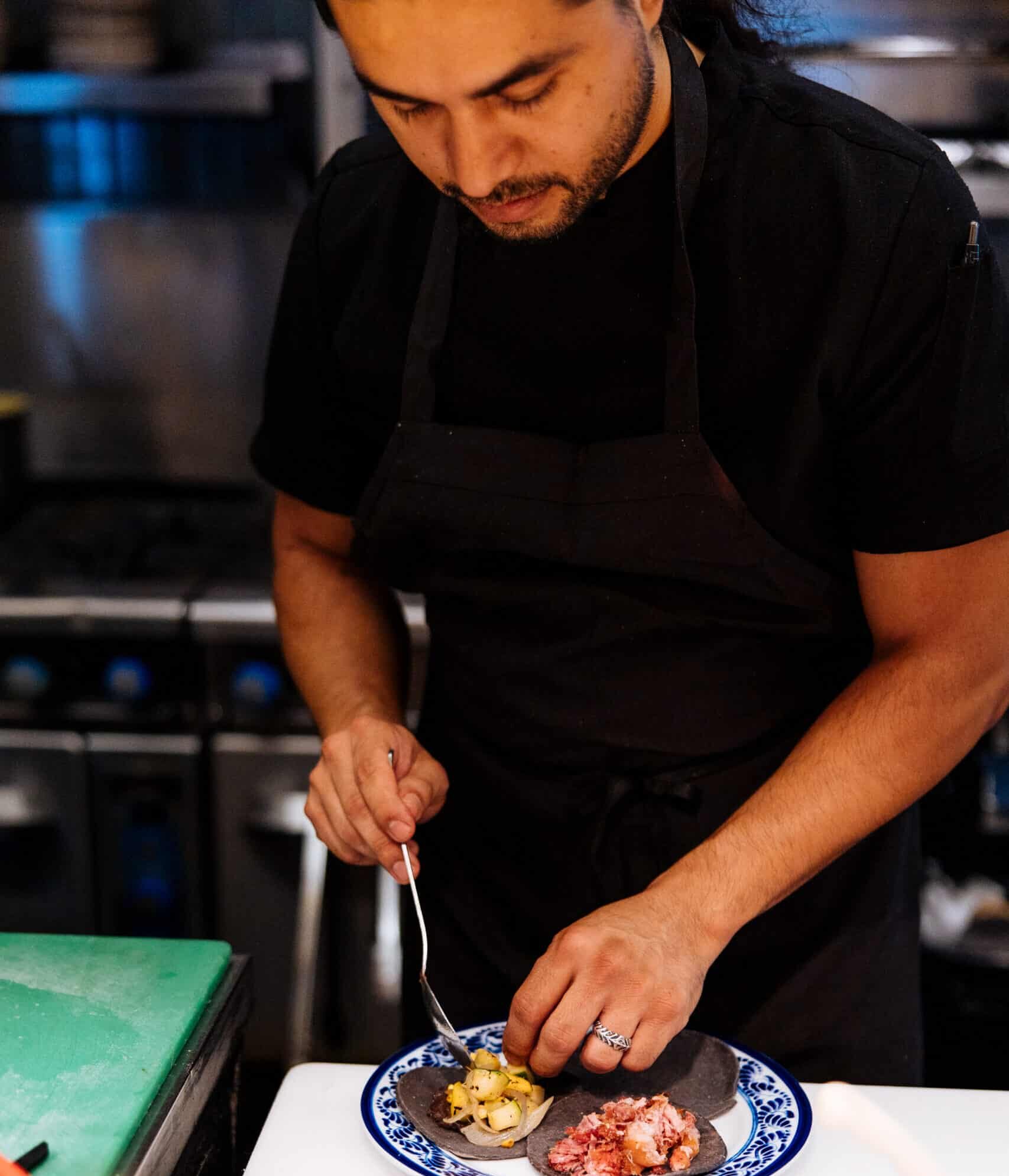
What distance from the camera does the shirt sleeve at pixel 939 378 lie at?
1098 millimetres

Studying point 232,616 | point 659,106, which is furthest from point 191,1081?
point 232,616

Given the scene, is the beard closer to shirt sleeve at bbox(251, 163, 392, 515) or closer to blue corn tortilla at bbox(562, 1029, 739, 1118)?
shirt sleeve at bbox(251, 163, 392, 515)

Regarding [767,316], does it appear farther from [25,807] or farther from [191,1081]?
[25,807]

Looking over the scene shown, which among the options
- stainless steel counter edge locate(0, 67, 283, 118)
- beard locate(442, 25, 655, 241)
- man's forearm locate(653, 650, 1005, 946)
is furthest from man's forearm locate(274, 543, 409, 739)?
stainless steel counter edge locate(0, 67, 283, 118)

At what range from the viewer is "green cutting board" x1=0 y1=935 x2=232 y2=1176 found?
0.91 m

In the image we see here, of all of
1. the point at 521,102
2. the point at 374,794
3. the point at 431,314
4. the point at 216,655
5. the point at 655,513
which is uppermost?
the point at 521,102

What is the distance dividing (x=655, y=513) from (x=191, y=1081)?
0.57 metres

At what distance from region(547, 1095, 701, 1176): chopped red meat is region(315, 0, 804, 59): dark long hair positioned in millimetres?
866

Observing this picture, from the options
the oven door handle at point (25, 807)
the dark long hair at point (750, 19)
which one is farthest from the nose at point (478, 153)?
the oven door handle at point (25, 807)

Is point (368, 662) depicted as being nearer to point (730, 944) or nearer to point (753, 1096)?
point (730, 944)

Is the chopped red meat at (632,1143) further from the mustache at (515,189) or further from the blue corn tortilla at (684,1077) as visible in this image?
the mustache at (515,189)

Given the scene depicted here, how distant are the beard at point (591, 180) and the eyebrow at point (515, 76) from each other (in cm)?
8

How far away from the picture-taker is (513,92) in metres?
0.95

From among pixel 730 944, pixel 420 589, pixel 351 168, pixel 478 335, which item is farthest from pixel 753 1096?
pixel 351 168
